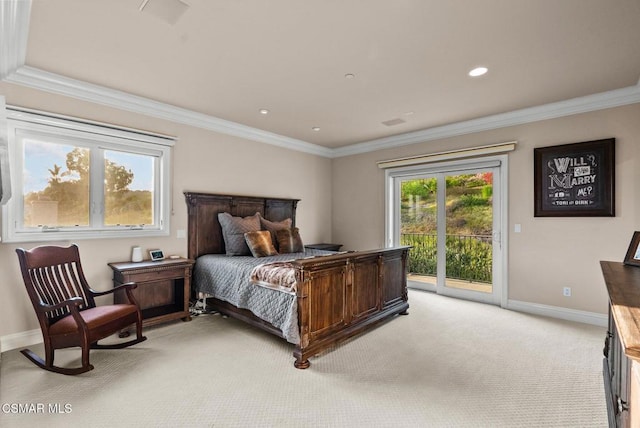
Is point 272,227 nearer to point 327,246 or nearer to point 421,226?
point 327,246

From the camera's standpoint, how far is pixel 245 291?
3193 mm

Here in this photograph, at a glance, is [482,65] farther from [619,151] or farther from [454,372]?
[454,372]

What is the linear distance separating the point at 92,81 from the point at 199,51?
1.47 m

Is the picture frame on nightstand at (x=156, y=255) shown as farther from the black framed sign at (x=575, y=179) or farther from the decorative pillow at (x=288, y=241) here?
the black framed sign at (x=575, y=179)

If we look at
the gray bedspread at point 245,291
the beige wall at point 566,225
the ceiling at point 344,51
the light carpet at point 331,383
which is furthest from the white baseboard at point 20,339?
the beige wall at point 566,225

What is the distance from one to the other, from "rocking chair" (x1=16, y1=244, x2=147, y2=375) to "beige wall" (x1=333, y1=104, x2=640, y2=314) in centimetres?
463

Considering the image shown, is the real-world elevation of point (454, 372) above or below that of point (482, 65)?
below

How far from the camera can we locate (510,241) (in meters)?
4.19

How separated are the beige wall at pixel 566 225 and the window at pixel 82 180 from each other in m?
4.16

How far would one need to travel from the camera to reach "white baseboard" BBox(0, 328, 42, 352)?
2836 mm

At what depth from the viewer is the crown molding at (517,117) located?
3.40 metres

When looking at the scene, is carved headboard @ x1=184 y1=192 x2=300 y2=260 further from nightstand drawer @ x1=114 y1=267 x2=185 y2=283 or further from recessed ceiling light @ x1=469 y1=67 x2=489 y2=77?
recessed ceiling light @ x1=469 y1=67 x2=489 y2=77

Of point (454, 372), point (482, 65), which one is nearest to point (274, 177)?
point (482, 65)

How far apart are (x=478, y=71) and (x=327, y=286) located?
249cm
